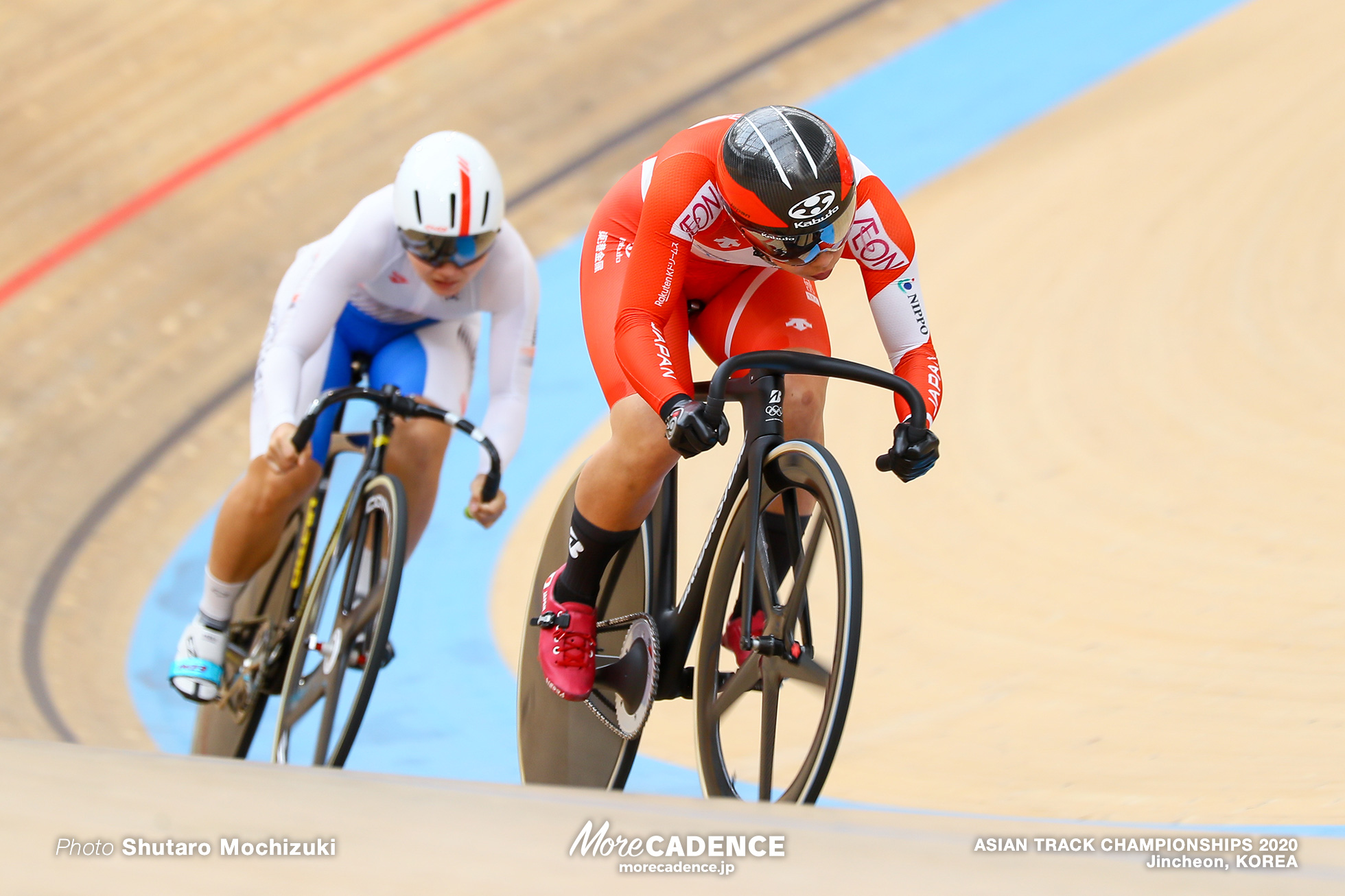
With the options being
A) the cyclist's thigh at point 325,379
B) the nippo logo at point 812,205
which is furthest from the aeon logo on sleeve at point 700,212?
the cyclist's thigh at point 325,379

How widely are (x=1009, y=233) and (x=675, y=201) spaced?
3.73 m

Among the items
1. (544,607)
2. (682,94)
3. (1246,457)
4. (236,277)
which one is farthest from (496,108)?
(544,607)

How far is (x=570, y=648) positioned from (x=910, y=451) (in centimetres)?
83

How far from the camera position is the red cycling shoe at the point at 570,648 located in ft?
8.36

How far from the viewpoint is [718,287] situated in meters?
2.48

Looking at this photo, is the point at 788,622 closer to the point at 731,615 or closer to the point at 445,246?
the point at 731,615

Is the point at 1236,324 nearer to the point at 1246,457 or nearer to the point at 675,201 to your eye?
the point at 1246,457

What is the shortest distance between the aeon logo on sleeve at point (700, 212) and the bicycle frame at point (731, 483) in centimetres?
25

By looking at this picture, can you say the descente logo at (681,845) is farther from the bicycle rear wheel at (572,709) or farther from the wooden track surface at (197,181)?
the wooden track surface at (197,181)

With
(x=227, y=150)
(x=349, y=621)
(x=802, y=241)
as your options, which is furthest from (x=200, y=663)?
(x=227, y=150)

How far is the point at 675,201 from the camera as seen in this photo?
7.30ft

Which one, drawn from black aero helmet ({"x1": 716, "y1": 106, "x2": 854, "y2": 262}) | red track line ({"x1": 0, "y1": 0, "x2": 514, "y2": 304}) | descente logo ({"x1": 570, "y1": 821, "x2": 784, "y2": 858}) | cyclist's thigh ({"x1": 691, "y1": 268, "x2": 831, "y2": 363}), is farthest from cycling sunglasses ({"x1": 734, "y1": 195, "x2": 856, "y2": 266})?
red track line ({"x1": 0, "y1": 0, "x2": 514, "y2": 304})

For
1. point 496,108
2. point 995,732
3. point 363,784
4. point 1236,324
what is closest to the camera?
point 363,784

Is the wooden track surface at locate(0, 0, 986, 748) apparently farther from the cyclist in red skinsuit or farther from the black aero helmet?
the black aero helmet
